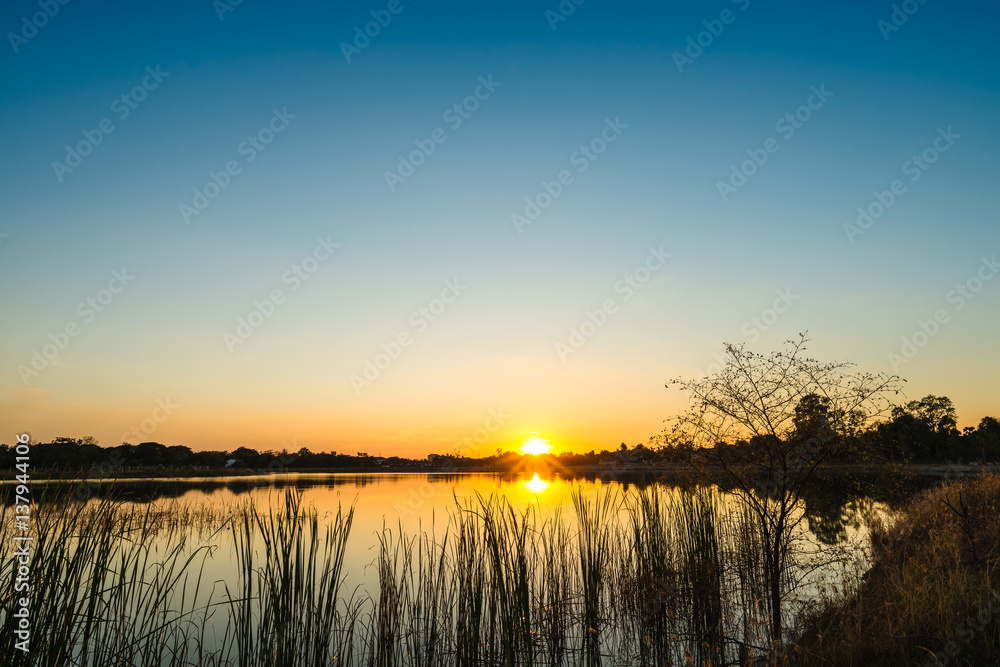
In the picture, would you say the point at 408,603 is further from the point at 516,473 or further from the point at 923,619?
the point at 516,473

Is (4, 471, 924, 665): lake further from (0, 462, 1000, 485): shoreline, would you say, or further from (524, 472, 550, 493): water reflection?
(524, 472, 550, 493): water reflection

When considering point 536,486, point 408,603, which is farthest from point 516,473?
point 408,603

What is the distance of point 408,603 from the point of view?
6.98 meters

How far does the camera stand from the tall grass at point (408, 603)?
4.24 metres

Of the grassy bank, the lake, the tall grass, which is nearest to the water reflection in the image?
the tall grass

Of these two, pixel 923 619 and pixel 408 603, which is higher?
pixel 923 619

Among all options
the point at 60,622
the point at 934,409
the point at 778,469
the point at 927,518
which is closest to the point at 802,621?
the point at 778,469

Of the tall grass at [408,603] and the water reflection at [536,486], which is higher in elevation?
the tall grass at [408,603]

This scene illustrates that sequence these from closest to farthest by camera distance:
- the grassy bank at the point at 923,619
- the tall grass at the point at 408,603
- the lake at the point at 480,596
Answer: the tall grass at the point at 408,603, the grassy bank at the point at 923,619, the lake at the point at 480,596

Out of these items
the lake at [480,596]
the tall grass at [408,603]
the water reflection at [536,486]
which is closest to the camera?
the tall grass at [408,603]

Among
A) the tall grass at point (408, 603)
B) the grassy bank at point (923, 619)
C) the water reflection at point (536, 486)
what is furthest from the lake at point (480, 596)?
the water reflection at point (536, 486)

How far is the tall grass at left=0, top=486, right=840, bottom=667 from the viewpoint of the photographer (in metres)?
4.24

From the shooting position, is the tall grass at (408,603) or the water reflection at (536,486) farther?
the water reflection at (536,486)

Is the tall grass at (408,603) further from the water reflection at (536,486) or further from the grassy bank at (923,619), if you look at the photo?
the water reflection at (536,486)
